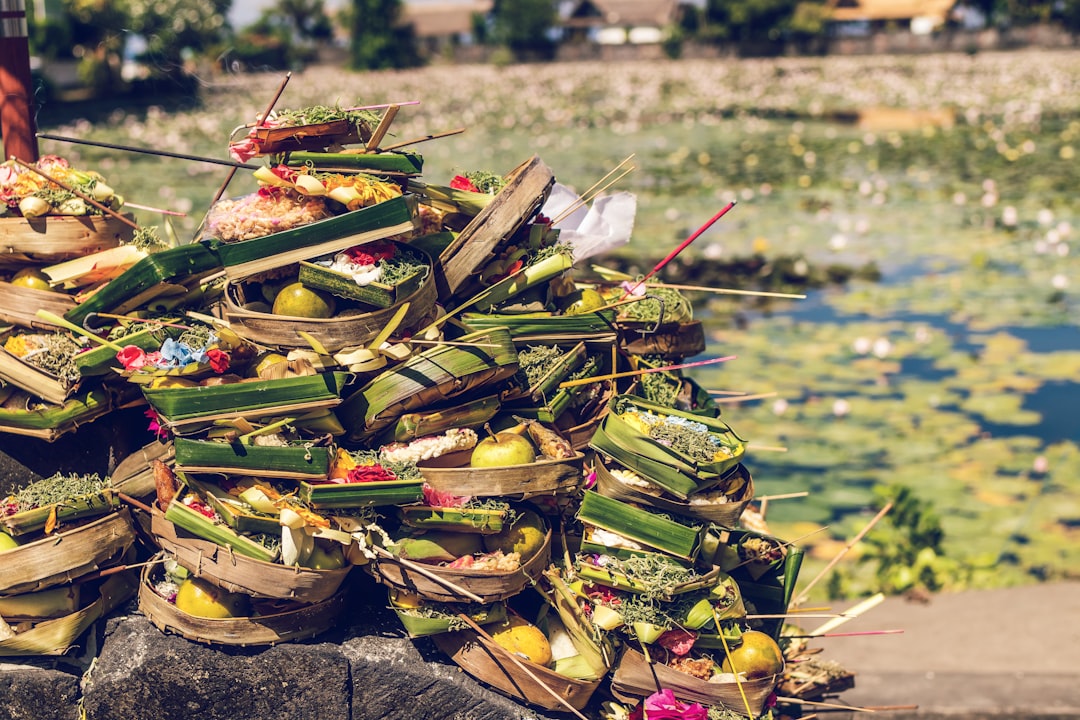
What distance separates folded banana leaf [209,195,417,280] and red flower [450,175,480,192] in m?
0.32

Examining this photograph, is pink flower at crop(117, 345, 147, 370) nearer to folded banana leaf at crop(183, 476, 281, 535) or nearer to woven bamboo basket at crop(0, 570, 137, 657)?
folded banana leaf at crop(183, 476, 281, 535)

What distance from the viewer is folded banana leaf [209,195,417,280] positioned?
1905 mm

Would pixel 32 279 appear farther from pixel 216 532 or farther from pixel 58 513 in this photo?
pixel 216 532

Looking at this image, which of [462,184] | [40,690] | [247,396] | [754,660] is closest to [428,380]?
[247,396]

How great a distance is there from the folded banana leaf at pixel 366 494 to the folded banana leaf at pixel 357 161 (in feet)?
2.02

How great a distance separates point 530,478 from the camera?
6.27 feet

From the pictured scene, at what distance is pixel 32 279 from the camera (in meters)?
2.19

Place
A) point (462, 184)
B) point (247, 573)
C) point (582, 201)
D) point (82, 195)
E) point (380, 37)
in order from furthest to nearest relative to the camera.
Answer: point (380, 37)
point (582, 201)
point (462, 184)
point (82, 195)
point (247, 573)

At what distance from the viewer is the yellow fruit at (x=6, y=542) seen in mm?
1996

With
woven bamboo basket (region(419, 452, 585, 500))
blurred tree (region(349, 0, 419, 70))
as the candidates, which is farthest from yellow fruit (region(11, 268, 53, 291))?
blurred tree (region(349, 0, 419, 70))

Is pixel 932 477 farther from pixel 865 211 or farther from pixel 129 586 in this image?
pixel 865 211

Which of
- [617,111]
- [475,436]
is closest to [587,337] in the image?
[475,436]

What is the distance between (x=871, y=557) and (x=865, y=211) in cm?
706

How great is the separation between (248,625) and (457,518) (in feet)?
1.52
